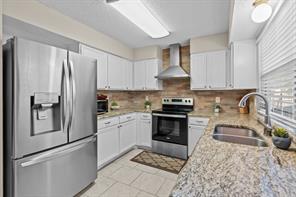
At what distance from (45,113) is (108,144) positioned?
131cm

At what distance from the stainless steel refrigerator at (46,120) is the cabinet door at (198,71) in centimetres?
208

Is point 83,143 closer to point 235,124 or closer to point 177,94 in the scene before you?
point 235,124

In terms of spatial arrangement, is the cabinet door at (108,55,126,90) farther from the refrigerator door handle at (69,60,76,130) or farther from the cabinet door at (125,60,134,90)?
the refrigerator door handle at (69,60,76,130)

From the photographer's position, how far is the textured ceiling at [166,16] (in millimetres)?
1938

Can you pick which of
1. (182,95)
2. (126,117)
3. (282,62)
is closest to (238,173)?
(282,62)

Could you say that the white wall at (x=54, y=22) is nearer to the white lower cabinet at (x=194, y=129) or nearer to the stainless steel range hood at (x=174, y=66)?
the stainless steel range hood at (x=174, y=66)

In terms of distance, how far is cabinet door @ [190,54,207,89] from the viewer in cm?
307

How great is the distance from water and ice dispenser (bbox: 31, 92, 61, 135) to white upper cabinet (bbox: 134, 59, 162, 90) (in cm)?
228

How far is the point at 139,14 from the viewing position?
211cm

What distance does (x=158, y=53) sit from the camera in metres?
3.64

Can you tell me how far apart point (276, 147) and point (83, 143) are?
74.1 inches

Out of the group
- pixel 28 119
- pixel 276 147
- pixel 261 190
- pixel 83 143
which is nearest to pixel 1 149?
pixel 28 119

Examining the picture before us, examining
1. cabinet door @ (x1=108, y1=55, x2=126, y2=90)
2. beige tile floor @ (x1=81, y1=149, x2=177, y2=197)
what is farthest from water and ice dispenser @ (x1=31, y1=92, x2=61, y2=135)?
cabinet door @ (x1=108, y1=55, x2=126, y2=90)

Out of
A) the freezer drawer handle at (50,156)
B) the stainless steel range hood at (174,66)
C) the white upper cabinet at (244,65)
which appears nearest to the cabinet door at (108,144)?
the freezer drawer handle at (50,156)
